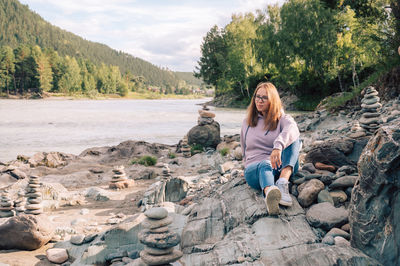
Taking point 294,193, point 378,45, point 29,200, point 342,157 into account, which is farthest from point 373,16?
point 29,200

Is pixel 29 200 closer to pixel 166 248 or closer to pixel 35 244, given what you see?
pixel 35 244

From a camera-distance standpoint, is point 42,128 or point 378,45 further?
point 42,128

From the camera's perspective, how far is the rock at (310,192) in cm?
386

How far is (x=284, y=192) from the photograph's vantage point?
3701 millimetres

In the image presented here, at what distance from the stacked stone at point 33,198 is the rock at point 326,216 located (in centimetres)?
544

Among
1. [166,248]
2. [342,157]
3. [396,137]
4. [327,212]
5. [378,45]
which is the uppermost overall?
[378,45]

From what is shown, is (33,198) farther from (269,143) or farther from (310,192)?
(310,192)

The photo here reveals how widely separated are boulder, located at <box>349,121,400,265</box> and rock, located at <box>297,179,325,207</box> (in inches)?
40.7

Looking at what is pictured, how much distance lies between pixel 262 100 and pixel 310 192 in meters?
1.32

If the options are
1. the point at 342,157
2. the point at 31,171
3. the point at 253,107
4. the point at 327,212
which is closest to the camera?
the point at 327,212

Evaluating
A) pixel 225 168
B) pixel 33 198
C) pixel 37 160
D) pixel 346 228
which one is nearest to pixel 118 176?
pixel 33 198

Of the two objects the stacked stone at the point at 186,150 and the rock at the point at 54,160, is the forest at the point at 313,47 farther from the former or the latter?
the rock at the point at 54,160

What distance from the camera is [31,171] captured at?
11.9 metres

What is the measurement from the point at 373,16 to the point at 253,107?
19.7 metres
